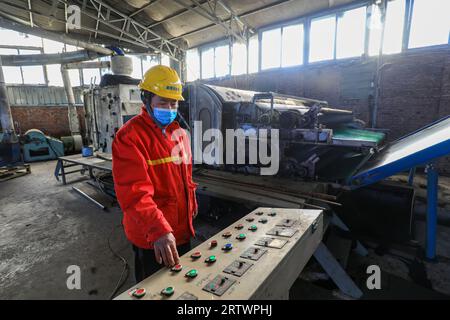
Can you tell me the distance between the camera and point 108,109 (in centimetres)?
564

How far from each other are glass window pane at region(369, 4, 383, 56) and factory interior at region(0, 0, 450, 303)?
3 centimetres

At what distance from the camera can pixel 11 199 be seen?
4.42 m

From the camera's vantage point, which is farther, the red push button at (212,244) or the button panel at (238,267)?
the red push button at (212,244)

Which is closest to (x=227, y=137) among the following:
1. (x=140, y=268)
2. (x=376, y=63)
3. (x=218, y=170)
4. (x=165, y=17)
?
(x=218, y=170)

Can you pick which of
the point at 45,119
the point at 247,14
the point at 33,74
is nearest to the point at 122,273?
the point at 247,14

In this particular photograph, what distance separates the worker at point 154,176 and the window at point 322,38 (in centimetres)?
738

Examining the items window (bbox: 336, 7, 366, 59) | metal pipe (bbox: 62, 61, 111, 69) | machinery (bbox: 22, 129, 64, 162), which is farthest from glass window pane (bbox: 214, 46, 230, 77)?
machinery (bbox: 22, 129, 64, 162)

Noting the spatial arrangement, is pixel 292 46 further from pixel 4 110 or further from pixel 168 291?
pixel 4 110

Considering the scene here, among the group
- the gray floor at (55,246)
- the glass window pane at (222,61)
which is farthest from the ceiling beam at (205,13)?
the gray floor at (55,246)

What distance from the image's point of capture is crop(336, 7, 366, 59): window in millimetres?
6599

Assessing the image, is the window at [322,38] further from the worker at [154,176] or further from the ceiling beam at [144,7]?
the worker at [154,176]

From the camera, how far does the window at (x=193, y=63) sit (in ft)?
33.3

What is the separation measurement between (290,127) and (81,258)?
2.75 m

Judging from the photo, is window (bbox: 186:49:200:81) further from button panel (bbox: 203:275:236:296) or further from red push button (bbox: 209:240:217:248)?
button panel (bbox: 203:275:236:296)
